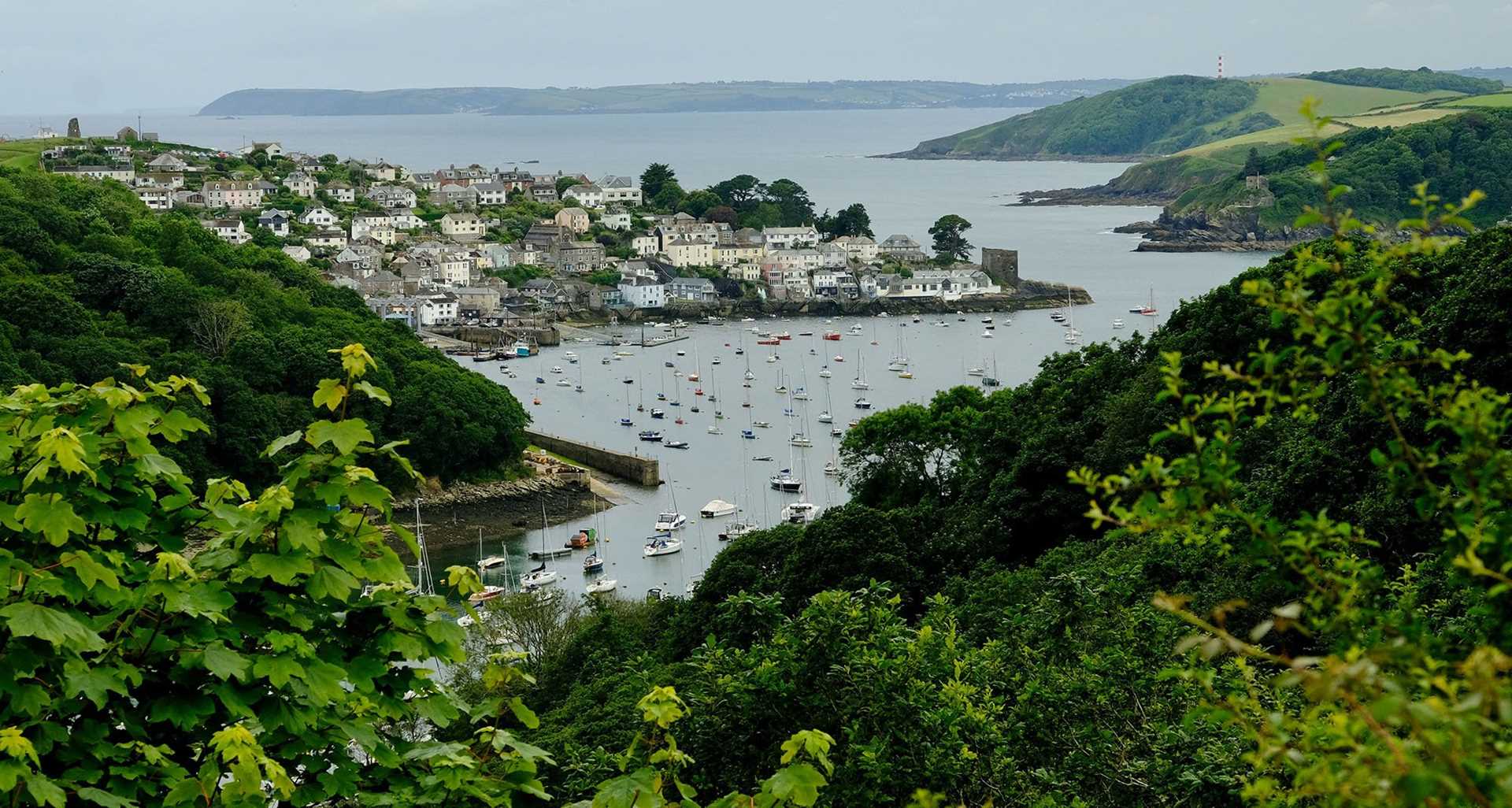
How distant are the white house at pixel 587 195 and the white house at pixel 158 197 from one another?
60.0 feet

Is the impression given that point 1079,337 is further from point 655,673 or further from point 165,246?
point 655,673

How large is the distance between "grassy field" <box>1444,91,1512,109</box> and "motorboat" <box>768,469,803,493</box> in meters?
69.2

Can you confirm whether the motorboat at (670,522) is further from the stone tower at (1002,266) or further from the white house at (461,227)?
the white house at (461,227)

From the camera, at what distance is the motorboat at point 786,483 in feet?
96.2

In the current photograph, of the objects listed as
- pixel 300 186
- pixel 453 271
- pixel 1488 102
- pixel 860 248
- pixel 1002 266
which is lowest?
pixel 1002 266

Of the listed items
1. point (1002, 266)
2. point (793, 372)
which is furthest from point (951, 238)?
point (793, 372)

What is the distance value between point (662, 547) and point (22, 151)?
1782 inches

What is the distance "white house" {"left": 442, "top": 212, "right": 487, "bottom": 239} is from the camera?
6206cm

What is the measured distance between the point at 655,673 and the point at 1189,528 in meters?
A: 7.87

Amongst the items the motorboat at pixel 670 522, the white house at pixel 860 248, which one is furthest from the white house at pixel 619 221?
the motorboat at pixel 670 522

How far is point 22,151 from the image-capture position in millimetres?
59062

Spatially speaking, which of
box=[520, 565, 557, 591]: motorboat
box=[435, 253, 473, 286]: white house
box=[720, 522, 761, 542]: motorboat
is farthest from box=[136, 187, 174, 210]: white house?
box=[520, 565, 557, 591]: motorboat

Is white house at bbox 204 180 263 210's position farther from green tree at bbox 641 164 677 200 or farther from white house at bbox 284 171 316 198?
green tree at bbox 641 164 677 200

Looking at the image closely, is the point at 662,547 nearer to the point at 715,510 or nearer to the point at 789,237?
the point at 715,510
